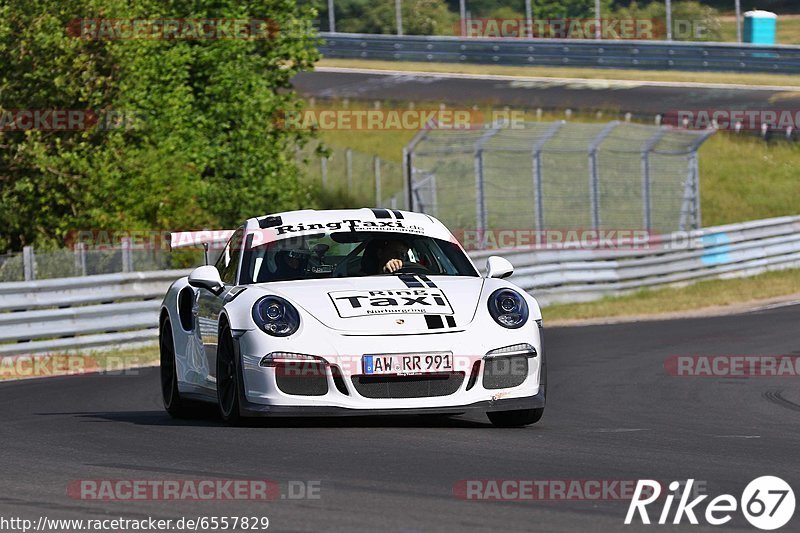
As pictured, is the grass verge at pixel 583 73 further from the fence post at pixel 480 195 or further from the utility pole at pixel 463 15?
the fence post at pixel 480 195

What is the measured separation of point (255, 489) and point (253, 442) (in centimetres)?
162

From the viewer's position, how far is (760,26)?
46.4m

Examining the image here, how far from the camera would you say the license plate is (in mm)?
8234

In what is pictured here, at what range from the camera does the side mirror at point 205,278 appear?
359 inches

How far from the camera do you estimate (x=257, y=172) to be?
27.7 meters

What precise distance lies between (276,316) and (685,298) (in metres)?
16.4

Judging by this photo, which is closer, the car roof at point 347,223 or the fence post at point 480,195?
the car roof at point 347,223

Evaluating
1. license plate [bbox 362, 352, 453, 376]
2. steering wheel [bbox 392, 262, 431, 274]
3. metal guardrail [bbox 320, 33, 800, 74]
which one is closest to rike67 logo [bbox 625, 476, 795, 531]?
license plate [bbox 362, 352, 453, 376]
